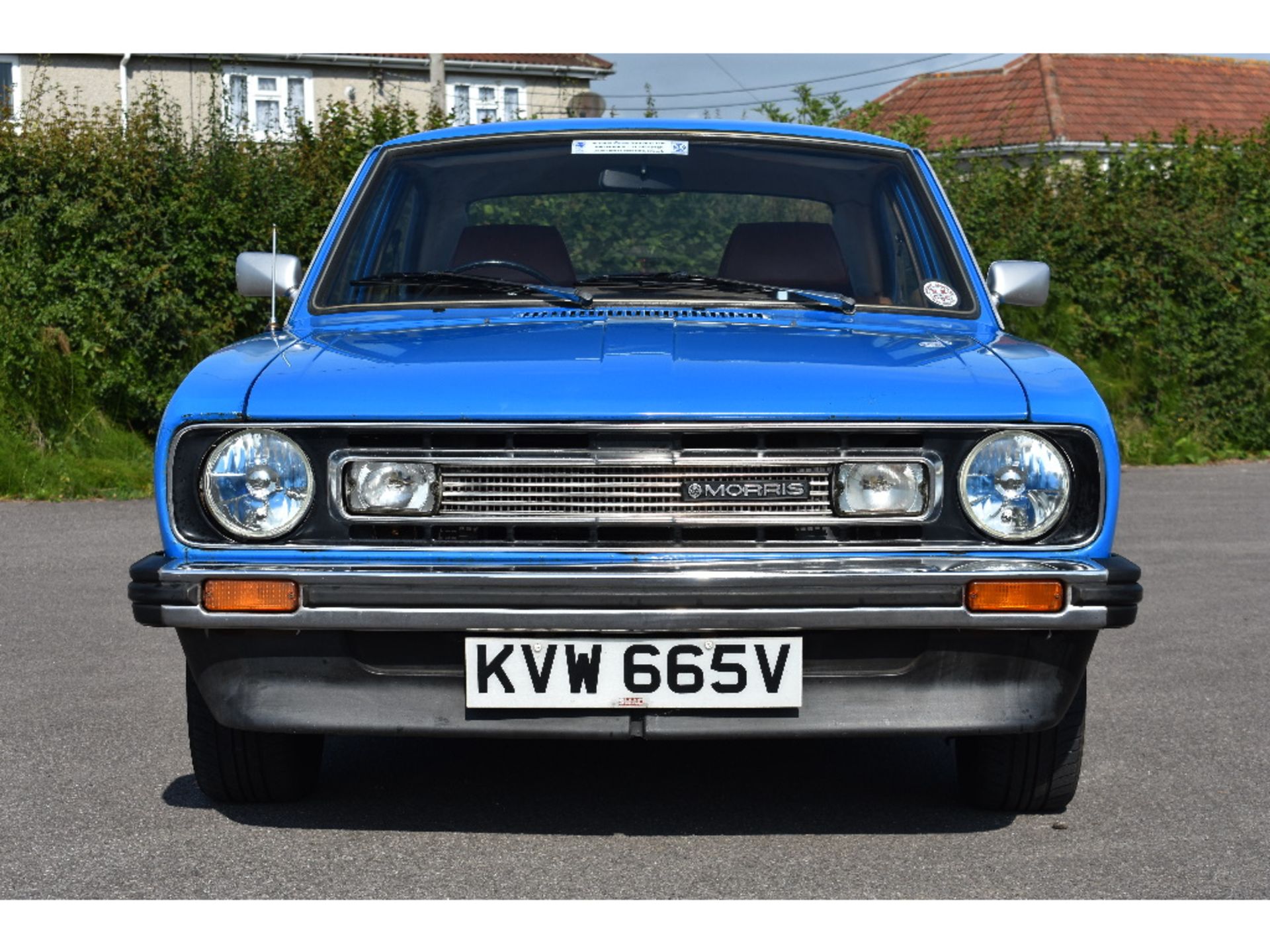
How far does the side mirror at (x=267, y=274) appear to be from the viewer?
5531mm

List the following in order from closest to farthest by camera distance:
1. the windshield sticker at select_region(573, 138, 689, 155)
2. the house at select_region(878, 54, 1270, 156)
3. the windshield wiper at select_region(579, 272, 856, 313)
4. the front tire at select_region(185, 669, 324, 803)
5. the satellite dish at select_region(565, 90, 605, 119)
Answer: the front tire at select_region(185, 669, 324, 803) → the windshield wiper at select_region(579, 272, 856, 313) → the windshield sticker at select_region(573, 138, 689, 155) → the satellite dish at select_region(565, 90, 605, 119) → the house at select_region(878, 54, 1270, 156)

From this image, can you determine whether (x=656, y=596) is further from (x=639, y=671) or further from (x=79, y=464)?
(x=79, y=464)

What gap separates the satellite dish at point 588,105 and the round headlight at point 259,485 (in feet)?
32.2

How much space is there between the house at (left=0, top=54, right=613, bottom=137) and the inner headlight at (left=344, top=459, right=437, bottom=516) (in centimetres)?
2620

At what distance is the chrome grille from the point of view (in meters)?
4.00

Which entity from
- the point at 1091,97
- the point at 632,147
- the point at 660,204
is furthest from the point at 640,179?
the point at 1091,97

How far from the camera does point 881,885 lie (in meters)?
3.93

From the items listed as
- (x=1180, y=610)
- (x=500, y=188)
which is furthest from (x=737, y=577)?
(x=1180, y=610)

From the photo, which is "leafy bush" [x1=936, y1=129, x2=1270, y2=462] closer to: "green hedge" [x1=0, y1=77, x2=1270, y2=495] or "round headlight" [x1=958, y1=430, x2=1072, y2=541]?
"green hedge" [x1=0, y1=77, x2=1270, y2=495]

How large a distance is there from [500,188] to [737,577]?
7.65 feet

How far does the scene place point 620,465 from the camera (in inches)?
157

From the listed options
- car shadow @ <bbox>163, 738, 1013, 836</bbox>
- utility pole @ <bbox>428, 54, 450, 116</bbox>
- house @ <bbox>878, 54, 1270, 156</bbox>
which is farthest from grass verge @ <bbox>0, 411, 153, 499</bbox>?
house @ <bbox>878, 54, 1270, 156</bbox>

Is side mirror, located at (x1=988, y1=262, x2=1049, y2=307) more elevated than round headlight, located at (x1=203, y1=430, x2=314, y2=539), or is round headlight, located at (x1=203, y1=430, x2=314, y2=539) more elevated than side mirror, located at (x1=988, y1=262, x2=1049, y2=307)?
side mirror, located at (x1=988, y1=262, x2=1049, y2=307)

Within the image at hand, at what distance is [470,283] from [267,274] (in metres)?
0.77
